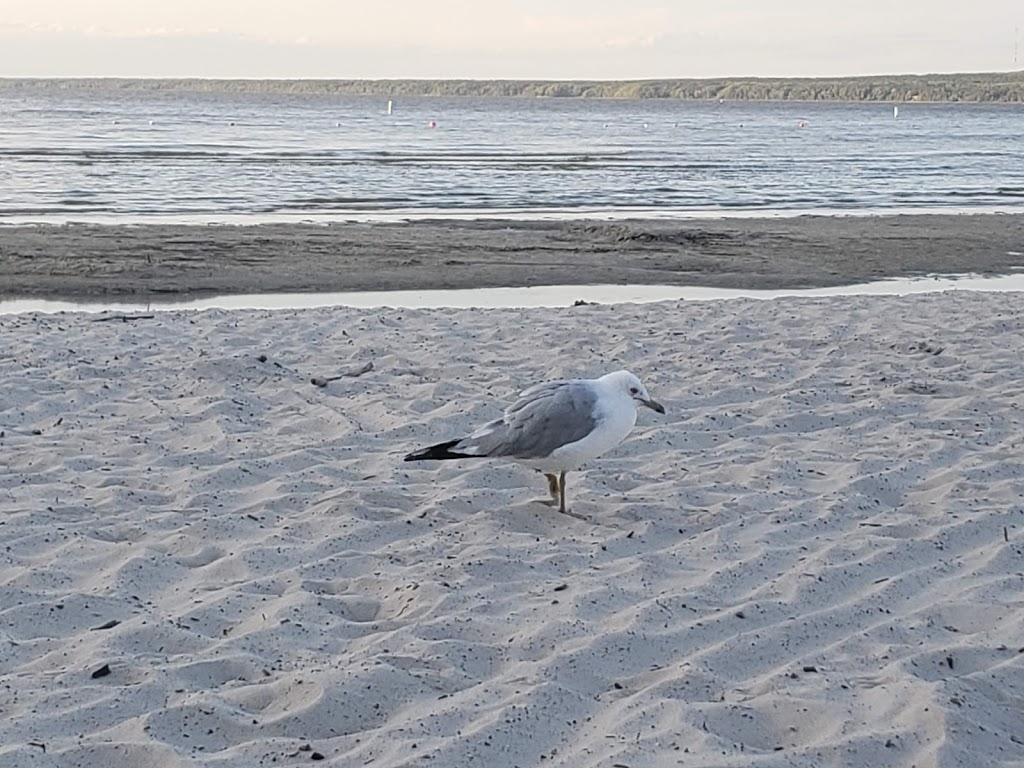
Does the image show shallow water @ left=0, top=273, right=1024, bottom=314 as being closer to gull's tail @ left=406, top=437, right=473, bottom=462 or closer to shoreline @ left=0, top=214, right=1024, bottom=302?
shoreline @ left=0, top=214, right=1024, bottom=302

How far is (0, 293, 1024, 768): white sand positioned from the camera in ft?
12.3

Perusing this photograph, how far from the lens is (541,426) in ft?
18.5

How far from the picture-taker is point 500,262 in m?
15.1

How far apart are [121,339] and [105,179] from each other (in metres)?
17.8

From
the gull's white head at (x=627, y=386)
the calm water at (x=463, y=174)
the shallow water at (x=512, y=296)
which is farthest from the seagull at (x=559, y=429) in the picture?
the calm water at (x=463, y=174)

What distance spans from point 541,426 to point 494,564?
0.71m

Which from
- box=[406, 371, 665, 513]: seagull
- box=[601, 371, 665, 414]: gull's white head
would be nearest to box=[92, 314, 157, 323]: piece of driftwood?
box=[406, 371, 665, 513]: seagull

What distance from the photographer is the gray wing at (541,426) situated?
18.4ft

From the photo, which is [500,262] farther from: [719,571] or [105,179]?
[105,179]

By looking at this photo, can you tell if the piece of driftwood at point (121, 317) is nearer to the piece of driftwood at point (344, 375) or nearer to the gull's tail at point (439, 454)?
the piece of driftwood at point (344, 375)

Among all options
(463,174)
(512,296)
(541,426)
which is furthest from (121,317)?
(463,174)

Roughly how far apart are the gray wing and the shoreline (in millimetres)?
7430

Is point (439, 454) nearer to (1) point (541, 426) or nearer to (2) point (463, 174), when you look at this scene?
(1) point (541, 426)

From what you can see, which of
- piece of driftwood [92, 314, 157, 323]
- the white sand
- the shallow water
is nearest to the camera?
the white sand
